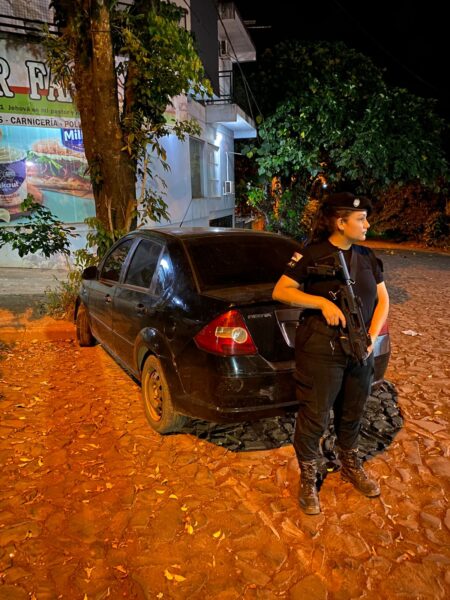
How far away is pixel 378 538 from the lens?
2549 mm

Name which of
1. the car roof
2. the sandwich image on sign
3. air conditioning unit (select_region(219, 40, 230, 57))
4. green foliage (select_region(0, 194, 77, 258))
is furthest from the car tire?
air conditioning unit (select_region(219, 40, 230, 57))

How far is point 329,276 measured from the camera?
2572 mm

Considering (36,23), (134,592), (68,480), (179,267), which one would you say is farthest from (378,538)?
(36,23)

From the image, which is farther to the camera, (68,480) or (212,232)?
(212,232)

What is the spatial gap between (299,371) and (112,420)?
6.22 feet

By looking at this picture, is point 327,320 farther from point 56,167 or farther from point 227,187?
point 227,187

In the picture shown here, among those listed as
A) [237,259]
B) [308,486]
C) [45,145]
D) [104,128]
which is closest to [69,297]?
[104,128]

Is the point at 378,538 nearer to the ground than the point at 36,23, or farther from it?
nearer to the ground

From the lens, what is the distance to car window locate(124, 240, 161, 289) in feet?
12.8

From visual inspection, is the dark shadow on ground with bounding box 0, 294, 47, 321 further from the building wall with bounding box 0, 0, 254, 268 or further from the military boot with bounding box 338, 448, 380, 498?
the military boot with bounding box 338, 448, 380, 498

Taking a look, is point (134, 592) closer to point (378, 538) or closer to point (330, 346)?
point (378, 538)

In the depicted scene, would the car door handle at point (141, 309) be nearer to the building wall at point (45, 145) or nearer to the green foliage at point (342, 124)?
the building wall at point (45, 145)

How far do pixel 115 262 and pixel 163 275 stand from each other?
1.40m

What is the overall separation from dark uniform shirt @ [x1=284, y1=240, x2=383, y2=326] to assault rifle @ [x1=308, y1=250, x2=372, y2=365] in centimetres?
3
